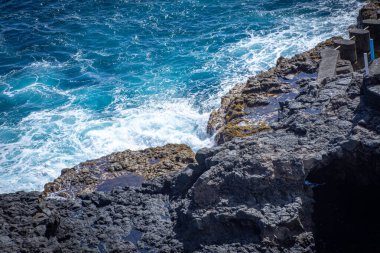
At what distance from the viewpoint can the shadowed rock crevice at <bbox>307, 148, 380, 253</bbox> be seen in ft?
27.4

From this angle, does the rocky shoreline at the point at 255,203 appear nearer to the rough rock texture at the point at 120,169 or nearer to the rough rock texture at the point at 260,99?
the rough rock texture at the point at 120,169

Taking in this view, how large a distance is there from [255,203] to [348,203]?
202 centimetres

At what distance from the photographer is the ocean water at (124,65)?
18.2m

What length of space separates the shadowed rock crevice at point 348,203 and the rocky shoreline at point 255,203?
Result: 0.02m

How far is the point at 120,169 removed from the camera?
13.9 meters

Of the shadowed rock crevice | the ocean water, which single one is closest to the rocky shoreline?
the shadowed rock crevice

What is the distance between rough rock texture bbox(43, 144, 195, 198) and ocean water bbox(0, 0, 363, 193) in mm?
2184

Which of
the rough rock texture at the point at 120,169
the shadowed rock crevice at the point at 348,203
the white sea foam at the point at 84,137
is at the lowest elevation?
the white sea foam at the point at 84,137

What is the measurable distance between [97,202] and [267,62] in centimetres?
1404

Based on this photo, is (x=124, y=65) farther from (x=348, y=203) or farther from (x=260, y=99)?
(x=348, y=203)

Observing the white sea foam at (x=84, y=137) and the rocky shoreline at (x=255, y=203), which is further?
the white sea foam at (x=84, y=137)

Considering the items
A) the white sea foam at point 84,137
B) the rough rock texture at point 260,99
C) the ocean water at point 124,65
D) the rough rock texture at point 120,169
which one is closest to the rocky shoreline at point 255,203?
the rough rock texture at point 120,169

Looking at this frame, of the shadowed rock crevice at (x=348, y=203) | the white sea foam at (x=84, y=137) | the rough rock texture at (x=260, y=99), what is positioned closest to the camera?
the shadowed rock crevice at (x=348, y=203)

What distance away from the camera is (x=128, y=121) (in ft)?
63.0
